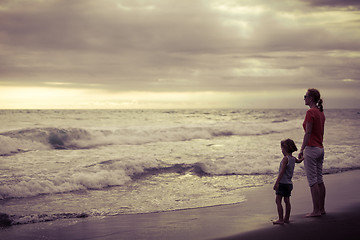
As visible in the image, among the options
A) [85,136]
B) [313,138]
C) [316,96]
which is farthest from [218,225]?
[85,136]

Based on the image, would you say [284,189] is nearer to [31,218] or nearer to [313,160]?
[313,160]

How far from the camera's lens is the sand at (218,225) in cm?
511

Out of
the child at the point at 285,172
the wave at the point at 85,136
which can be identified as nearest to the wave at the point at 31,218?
the child at the point at 285,172

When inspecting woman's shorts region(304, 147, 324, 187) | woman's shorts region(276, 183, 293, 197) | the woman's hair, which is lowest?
woman's shorts region(276, 183, 293, 197)

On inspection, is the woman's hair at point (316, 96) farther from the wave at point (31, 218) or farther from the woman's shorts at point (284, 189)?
the wave at point (31, 218)

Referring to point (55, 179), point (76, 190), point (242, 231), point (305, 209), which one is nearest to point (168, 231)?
point (242, 231)

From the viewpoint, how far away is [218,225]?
5.75 m

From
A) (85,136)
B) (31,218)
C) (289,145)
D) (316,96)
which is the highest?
(316,96)

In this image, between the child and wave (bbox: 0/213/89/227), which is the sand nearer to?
wave (bbox: 0/213/89/227)

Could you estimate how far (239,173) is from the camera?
11.2 m

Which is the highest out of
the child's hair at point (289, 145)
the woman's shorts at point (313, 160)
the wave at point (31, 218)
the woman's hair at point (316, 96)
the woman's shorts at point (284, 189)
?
the woman's hair at point (316, 96)

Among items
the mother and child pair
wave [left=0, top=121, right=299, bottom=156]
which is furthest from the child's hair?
wave [left=0, top=121, right=299, bottom=156]

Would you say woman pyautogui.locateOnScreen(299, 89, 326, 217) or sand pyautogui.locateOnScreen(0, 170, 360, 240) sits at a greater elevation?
woman pyautogui.locateOnScreen(299, 89, 326, 217)

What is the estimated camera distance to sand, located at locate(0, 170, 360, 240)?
511 cm
